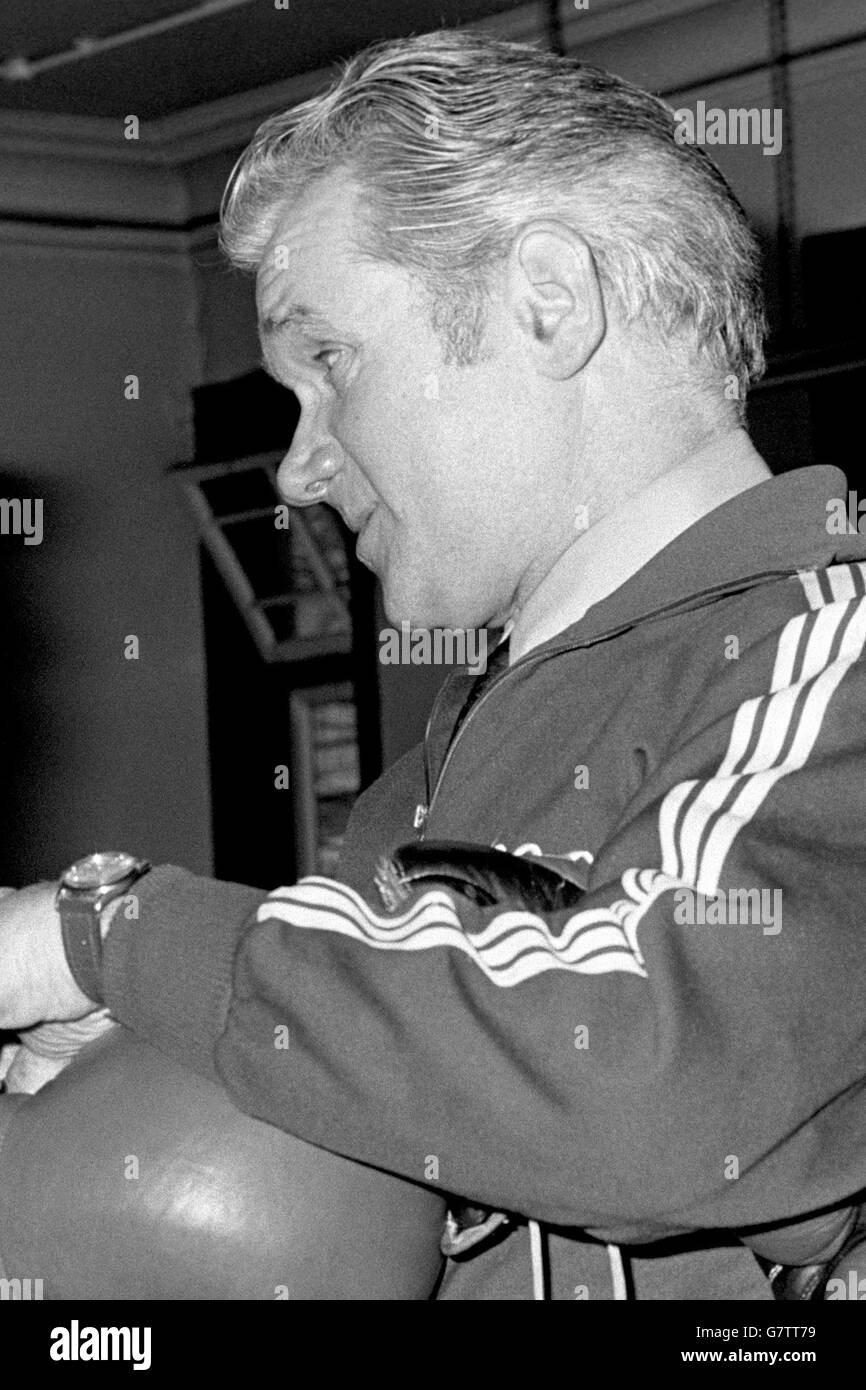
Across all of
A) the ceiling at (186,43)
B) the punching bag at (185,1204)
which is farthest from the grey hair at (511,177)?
the ceiling at (186,43)

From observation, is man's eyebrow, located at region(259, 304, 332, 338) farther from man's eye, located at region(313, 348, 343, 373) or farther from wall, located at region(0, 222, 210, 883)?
wall, located at region(0, 222, 210, 883)

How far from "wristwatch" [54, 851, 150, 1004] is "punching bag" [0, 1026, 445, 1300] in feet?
0.14

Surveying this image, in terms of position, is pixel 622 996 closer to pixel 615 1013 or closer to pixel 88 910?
pixel 615 1013

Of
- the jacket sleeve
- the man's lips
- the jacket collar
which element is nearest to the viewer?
the jacket sleeve

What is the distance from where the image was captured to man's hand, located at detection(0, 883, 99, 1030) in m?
0.70

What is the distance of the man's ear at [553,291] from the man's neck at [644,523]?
70mm

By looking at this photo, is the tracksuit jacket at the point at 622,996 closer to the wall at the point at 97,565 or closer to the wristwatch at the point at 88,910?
the wristwatch at the point at 88,910

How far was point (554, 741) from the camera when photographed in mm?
828

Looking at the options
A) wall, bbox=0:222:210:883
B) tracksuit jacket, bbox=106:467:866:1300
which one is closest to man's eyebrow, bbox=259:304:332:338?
tracksuit jacket, bbox=106:467:866:1300

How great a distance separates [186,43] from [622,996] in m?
3.73

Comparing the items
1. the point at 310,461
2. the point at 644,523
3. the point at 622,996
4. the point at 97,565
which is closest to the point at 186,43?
the point at 97,565
